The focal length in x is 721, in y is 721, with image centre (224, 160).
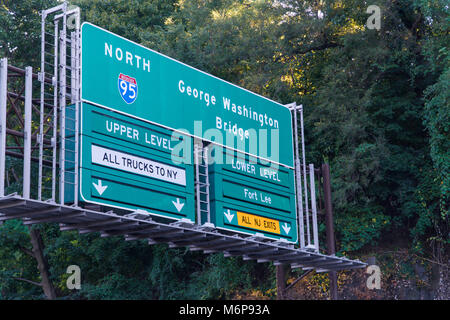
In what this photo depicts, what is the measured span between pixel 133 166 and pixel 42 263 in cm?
2058

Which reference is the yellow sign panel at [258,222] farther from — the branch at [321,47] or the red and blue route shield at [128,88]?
A: the branch at [321,47]

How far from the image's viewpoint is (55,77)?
12031 millimetres

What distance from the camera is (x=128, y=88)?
13.3 m

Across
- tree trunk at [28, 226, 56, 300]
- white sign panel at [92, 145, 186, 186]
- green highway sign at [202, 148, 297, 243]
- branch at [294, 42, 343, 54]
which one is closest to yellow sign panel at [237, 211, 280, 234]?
green highway sign at [202, 148, 297, 243]

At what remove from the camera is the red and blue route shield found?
13.2 m

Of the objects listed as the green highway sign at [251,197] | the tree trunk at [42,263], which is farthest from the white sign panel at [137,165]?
the tree trunk at [42,263]

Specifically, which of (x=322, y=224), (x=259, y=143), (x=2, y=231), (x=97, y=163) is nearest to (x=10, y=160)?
(x=2, y=231)

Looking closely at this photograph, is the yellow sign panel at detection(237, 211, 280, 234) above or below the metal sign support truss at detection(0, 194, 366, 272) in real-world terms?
above

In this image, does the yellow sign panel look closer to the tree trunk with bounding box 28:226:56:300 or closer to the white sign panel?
the white sign panel

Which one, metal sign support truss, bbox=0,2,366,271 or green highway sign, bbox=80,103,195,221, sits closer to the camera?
metal sign support truss, bbox=0,2,366,271

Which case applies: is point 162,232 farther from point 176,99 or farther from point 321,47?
point 321,47

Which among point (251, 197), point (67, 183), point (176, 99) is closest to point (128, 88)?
point (176, 99)

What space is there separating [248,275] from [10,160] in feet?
33.4

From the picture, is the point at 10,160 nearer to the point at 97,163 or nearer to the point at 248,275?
the point at 248,275
